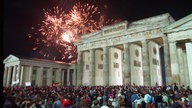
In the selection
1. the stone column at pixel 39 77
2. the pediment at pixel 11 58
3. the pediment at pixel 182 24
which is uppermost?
the pediment at pixel 182 24

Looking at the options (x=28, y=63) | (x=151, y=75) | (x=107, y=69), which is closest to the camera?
(x=151, y=75)

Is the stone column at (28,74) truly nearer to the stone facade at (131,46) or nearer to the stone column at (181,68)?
the stone facade at (131,46)

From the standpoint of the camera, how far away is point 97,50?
49906 mm

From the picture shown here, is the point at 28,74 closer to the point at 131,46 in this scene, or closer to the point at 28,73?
the point at 28,73

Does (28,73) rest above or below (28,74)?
above

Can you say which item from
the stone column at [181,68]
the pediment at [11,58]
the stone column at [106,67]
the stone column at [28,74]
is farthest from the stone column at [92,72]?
the pediment at [11,58]

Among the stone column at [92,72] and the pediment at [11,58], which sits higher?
the pediment at [11,58]

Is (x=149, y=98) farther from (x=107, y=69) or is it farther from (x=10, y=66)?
(x=10, y=66)

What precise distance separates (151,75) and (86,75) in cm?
1947

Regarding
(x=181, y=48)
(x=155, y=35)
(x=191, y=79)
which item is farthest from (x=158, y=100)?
(x=155, y=35)

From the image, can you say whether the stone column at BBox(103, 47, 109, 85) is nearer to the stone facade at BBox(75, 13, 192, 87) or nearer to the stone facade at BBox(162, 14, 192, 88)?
the stone facade at BBox(75, 13, 192, 87)

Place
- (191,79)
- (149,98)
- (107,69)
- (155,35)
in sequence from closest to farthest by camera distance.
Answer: (149,98)
(191,79)
(155,35)
(107,69)

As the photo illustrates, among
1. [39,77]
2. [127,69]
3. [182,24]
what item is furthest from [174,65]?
[39,77]

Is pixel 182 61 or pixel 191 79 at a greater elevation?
pixel 182 61
